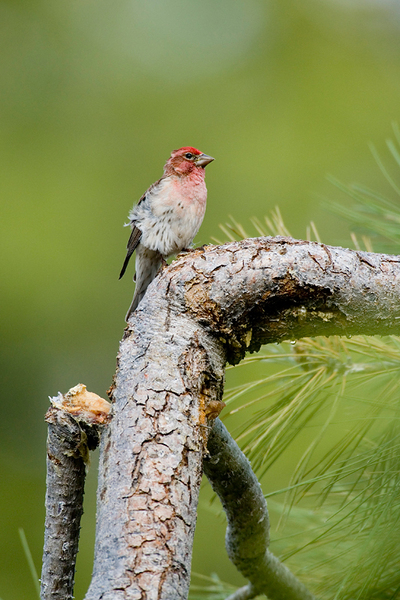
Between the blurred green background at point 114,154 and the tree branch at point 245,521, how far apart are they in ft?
10.5

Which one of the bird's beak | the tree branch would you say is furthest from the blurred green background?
the tree branch

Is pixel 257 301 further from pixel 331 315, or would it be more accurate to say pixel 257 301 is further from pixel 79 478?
pixel 79 478

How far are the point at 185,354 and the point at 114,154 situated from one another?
16.9 ft

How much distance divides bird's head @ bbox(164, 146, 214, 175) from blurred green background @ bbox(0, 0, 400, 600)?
1.39 metres

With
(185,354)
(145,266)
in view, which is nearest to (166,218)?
(145,266)

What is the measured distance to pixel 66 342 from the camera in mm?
6695

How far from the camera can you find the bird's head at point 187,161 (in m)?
3.81

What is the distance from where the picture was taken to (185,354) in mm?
1405

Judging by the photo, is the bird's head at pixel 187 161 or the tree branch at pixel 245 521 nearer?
the tree branch at pixel 245 521

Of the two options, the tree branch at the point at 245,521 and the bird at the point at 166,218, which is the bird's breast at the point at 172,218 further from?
the tree branch at the point at 245,521

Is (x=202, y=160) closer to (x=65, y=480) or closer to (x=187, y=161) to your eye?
(x=187, y=161)

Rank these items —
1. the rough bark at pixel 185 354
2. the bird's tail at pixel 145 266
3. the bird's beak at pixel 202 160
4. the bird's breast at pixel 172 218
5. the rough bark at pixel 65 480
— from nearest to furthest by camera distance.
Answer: the rough bark at pixel 185 354
the rough bark at pixel 65 480
the bird's breast at pixel 172 218
the bird's tail at pixel 145 266
the bird's beak at pixel 202 160

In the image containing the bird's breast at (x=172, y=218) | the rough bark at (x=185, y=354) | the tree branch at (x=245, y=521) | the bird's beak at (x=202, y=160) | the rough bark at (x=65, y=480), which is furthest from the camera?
the bird's beak at (x=202, y=160)

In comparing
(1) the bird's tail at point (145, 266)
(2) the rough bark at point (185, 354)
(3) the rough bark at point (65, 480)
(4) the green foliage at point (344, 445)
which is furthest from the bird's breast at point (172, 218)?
(3) the rough bark at point (65, 480)
